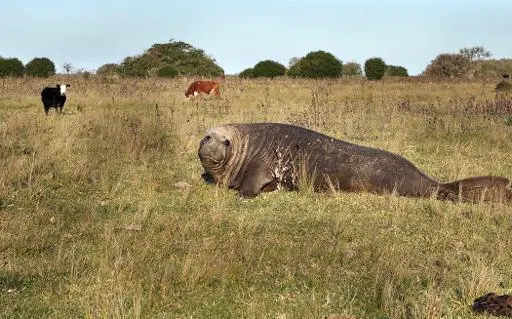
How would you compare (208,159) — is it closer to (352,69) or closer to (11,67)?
(11,67)

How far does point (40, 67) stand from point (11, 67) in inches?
90.8

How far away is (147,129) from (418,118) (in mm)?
8172

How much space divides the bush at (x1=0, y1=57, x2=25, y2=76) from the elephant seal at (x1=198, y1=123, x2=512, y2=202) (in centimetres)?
4096

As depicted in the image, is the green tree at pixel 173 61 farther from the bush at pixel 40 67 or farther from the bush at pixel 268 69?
the bush at pixel 40 67

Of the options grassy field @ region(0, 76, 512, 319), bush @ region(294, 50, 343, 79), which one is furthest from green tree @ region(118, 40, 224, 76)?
grassy field @ region(0, 76, 512, 319)

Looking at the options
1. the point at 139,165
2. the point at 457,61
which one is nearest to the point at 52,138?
the point at 139,165

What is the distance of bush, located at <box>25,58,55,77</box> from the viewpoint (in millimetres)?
44966

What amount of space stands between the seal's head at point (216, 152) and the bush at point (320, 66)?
40.6m

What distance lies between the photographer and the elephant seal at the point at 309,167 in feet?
24.2

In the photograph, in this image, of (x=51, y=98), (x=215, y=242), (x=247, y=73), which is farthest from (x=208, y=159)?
(x=247, y=73)

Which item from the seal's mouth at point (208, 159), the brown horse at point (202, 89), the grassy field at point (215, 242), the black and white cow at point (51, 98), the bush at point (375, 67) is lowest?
the grassy field at point (215, 242)

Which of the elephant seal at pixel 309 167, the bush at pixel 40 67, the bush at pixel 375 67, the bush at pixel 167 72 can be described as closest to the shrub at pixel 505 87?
the bush at pixel 375 67

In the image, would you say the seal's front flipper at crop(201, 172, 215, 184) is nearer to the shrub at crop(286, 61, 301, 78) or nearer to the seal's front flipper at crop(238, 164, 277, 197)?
the seal's front flipper at crop(238, 164, 277, 197)

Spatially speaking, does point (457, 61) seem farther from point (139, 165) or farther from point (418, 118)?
point (139, 165)
